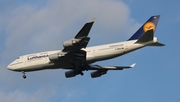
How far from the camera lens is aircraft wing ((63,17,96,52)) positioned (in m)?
54.9

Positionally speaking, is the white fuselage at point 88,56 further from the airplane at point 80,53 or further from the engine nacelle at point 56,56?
the engine nacelle at point 56,56

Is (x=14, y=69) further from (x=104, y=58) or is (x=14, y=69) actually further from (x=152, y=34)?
(x=152, y=34)

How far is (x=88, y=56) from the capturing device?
203ft

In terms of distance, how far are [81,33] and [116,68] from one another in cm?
1482

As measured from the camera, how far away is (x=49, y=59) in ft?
201

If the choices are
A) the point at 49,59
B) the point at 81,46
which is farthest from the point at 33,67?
the point at 81,46

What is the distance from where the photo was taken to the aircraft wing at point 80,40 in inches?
2162

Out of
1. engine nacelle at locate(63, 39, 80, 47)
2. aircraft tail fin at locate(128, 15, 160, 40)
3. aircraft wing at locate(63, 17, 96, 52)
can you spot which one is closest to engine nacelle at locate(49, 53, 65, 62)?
aircraft wing at locate(63, 17, 96, 52)

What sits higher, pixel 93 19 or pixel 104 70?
pixel 93 19

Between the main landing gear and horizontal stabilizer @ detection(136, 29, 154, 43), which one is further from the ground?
horizontal stabilizer @ detection(136, 29, 154, 43)

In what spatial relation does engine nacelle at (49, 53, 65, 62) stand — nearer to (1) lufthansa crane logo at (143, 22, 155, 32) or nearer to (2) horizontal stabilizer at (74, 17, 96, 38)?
(2) horizontal stabilizer at (74, 17, 96, 38)

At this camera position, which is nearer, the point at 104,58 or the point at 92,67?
the point at 104,58

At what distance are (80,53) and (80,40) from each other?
4524 millimetres

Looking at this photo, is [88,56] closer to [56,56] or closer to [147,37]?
[56,56]
